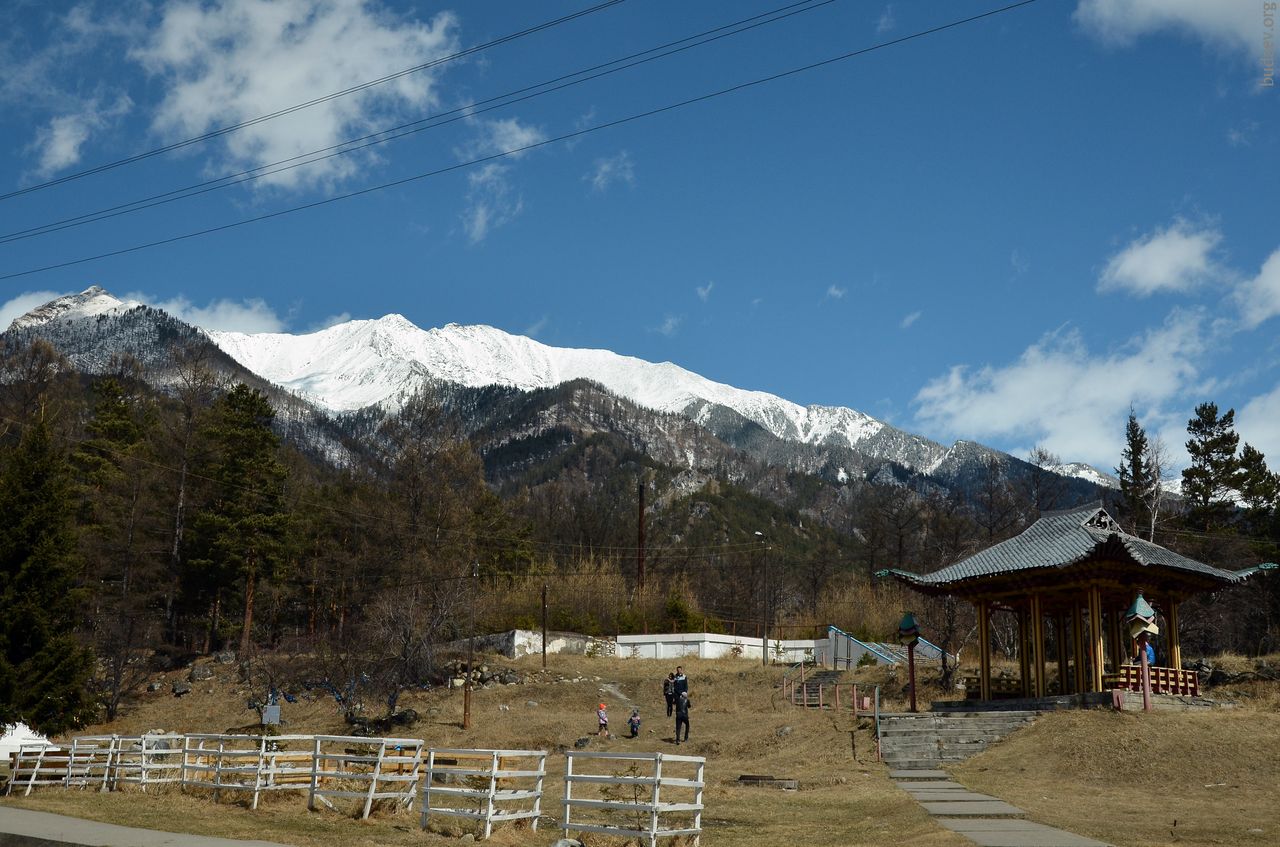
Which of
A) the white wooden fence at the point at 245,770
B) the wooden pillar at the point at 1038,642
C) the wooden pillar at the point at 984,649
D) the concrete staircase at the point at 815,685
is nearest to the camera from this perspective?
the white wooden fence at the point at 245,770

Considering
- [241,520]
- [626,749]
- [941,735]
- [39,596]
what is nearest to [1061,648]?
[941,735]

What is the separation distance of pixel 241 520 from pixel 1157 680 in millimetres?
41550

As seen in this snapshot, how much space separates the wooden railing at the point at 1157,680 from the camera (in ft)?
91.8

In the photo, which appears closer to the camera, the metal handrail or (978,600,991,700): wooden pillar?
(978,600,991,700): wooden pillar

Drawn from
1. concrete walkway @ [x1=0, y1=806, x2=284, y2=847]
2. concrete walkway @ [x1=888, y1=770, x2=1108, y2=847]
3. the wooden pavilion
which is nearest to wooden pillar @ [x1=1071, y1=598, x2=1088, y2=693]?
the wooden pavilion

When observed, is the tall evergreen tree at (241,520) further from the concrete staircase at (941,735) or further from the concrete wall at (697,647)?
the concrete staircase at (941,735)

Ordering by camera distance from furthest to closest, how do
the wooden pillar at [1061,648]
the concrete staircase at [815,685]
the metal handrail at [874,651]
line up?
1. the metal handrail at [874,651]
2. the concrete staircase at [815,685]
3. the wooden pillar at [1061,648]

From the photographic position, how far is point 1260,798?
704 inches

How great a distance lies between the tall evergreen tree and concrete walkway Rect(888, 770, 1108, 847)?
3957cm

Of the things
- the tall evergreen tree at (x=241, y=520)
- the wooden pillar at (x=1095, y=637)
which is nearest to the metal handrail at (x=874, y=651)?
the wooden pillar at (x=1095, y=637)

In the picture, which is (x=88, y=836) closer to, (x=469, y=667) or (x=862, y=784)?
(x=862, y=784)

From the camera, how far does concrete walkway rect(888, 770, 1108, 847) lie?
12969mm

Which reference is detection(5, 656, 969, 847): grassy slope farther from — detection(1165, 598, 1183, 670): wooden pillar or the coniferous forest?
detection(1165, 598, 1183, 670): wooden pillar

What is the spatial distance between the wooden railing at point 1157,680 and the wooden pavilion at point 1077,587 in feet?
0.09
